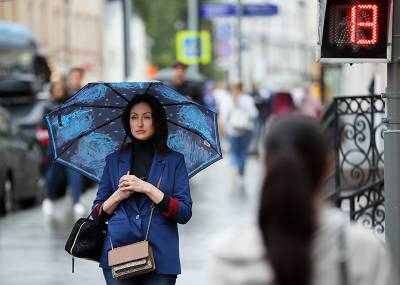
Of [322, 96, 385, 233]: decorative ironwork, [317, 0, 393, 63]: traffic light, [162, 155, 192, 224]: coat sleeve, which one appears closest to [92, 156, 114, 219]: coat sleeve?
[162, 155, 192, 224]: coat sleeve

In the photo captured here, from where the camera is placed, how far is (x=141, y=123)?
7527 millimetres

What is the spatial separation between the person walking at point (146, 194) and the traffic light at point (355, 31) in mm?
1394

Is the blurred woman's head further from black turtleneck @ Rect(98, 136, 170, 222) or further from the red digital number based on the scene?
black turtleneck @ Rect(98, 136, 170, 222)

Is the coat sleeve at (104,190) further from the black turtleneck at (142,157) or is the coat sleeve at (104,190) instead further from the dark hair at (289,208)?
the dark hair at (289,208)

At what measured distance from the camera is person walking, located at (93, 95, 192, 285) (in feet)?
24.0

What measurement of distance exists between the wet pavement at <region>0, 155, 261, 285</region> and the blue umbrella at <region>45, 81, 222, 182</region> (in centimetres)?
43

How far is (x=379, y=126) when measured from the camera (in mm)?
15422

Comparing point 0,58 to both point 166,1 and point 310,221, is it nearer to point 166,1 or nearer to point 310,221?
point 310,221

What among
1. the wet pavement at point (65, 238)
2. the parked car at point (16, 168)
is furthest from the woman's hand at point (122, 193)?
the parked car at point (16, 168)

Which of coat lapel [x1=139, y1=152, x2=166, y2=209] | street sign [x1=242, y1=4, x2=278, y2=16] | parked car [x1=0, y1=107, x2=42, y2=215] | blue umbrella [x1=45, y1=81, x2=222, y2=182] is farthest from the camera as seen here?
street sign [x1=242, y1=4, x2=278, y2=16]

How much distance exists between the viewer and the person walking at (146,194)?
24.0 ft

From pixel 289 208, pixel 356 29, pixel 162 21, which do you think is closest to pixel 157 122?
pixel 356 29

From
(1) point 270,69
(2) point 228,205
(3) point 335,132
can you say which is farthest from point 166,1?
(3) point 335,132

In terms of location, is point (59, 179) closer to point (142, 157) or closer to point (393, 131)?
point (393, 131)
